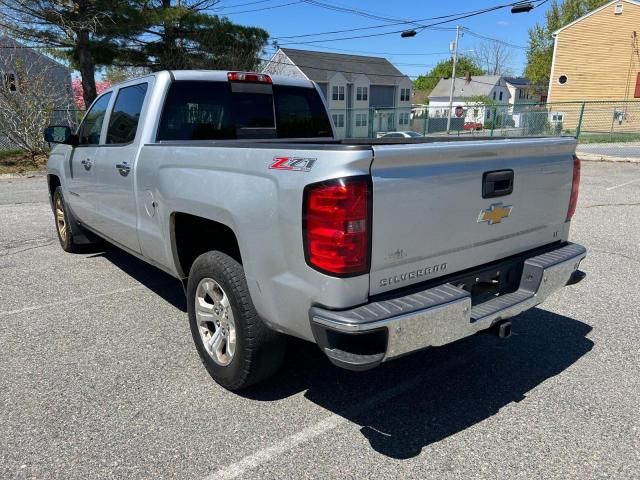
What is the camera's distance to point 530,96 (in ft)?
275

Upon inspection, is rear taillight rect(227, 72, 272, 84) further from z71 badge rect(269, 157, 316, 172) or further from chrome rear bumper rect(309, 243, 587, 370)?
chrome rear bumper rect(309, 243, 587, 370)

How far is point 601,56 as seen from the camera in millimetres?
34781

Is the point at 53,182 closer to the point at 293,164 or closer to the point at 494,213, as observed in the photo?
the point at 293,164

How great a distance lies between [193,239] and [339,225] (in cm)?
166

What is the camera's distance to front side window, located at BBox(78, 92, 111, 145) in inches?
189

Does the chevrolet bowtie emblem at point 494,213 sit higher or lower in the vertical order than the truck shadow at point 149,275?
higher

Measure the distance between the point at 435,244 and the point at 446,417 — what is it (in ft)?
3.43

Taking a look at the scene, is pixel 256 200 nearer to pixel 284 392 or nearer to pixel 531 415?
pixel 284 392

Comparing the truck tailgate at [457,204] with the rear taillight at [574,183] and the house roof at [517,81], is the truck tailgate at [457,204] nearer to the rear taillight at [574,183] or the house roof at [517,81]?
the rear taillight at [574,183]

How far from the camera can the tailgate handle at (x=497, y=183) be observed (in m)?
2.70

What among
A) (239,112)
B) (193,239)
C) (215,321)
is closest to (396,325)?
(215,321)

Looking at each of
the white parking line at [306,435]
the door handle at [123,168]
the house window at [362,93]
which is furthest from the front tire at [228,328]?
the house window at [362,93]

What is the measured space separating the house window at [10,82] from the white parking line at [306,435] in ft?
61.6

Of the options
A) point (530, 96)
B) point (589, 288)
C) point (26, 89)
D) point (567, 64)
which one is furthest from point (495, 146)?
point (530, 96)
